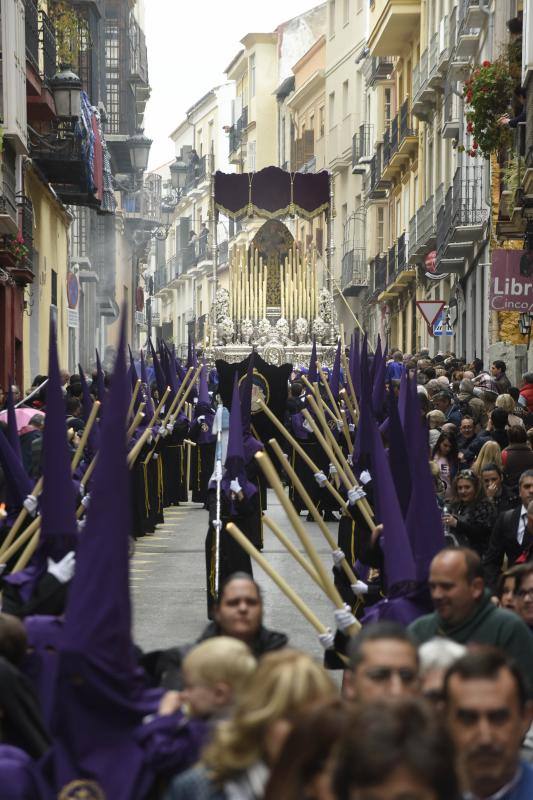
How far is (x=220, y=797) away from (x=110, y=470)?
1727 mm

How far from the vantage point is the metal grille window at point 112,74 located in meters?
50.7

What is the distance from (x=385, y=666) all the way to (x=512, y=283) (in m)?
15.5

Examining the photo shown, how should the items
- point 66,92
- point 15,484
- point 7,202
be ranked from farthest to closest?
point 66,92 < point 7,202 < point 15,484

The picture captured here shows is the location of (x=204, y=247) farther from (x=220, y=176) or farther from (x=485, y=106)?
(x=485, y=106)

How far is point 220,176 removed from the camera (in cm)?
3712

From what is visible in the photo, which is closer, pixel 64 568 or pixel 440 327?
pixel 64 568

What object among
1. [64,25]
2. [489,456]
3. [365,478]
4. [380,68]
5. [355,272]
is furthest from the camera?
[355,272]

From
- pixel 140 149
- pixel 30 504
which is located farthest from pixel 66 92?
pixel 30 504

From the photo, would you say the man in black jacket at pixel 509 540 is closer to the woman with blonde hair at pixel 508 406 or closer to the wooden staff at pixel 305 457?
the wooden staff at pixel 305 457

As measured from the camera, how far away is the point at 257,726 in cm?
453

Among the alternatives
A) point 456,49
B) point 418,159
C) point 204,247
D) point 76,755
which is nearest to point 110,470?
point 76,755

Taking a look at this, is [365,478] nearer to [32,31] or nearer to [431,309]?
[431,309]

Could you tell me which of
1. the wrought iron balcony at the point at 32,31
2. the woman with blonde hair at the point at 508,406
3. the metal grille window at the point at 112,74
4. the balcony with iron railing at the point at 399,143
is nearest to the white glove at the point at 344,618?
the woman with blonde hair at the point at 508,406

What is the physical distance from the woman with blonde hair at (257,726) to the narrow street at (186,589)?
6995 millimetres
